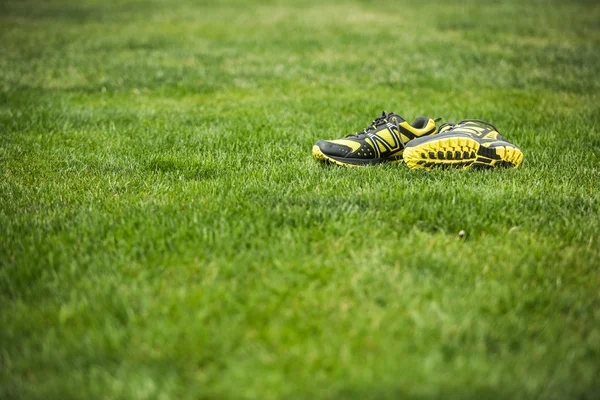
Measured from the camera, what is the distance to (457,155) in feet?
14.0

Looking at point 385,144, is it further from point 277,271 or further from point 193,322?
point 193,322

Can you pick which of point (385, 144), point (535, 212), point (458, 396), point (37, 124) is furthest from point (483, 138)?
point (37, 124)

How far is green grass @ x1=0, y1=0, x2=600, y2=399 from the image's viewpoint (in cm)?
208

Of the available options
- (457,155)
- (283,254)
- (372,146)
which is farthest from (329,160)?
(283,254)

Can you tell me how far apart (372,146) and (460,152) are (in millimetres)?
752

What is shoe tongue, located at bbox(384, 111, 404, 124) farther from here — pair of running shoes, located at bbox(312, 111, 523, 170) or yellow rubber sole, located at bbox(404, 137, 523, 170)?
yellow rubber sole, located at bbox(404, 137, 523, 170)

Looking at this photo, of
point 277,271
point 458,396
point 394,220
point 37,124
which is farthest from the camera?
point 37,124

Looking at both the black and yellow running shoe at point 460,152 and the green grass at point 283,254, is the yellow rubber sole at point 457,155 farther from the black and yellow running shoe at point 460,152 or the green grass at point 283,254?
the green grass at point 283,254

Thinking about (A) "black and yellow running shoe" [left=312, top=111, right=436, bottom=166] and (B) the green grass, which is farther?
(A) "black and yellow running shoe" [left=312, top=111, right=436, bottom=166]

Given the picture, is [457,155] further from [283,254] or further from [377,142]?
[283,254]

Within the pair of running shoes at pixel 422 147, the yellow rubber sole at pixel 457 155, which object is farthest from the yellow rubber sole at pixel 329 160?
the yellow rubber sole at pixel 457 155

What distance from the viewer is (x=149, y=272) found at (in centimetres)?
275

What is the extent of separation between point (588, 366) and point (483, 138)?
2674 mm

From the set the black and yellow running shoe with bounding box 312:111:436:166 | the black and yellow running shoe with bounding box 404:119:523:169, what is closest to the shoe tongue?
the black and yellow running shoe with bounding box 312:111:436:166
